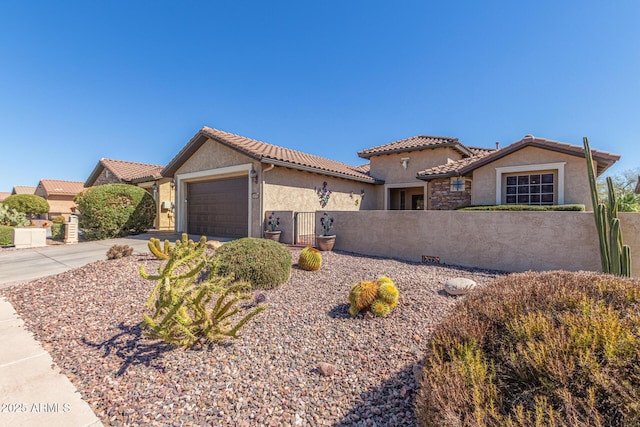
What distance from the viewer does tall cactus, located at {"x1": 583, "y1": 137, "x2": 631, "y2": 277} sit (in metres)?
5.72

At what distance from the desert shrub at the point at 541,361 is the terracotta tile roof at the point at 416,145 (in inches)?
539

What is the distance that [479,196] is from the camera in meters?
11.7

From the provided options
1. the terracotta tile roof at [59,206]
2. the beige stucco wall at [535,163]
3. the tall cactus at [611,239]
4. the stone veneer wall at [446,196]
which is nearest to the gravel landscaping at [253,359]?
the tall cactus at [611,239]

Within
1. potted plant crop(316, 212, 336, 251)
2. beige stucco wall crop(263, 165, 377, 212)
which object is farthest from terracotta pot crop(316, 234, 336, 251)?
beige stucco wall crop(263, 165, 377, 212)

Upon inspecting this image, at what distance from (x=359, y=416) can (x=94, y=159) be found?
89.1 ft

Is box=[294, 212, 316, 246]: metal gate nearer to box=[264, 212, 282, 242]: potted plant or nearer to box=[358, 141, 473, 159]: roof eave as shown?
box=[264, 212, 282, 242]: potted plant

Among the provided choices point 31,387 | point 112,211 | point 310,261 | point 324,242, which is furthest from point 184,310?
point 112,211

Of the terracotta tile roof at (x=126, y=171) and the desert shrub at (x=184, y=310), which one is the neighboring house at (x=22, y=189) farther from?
the desert shrub at (x=184, y=310)

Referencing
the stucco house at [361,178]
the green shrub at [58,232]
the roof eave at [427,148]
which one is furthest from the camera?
the roof eave at [427,148]

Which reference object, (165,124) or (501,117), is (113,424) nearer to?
(501,117)

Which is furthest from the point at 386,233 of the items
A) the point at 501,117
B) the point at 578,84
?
the point at 501,117

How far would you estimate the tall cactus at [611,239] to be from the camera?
225 inches

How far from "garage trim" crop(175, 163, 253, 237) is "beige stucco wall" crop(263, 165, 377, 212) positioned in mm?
943

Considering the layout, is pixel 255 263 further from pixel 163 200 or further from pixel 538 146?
pixel 163 200
